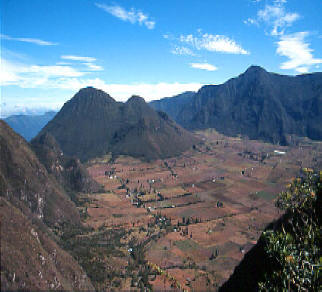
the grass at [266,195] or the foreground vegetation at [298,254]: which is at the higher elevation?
the foreground vegetation at [298,254]

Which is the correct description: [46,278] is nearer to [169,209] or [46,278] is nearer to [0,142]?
[0,142]

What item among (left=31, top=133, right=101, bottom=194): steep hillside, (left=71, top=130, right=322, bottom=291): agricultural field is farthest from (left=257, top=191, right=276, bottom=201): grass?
(left=31, top=133, right=101, bottom=194): steep hillside

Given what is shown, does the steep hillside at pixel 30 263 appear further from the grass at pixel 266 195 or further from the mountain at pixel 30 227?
the grass at pixel 266 195

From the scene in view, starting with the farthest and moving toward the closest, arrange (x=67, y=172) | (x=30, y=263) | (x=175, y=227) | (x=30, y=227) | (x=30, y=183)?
1. (x=67, y=172)
2. (x=175, y=227)
3. (x=30, y=183)
4. (x=30, y=227)
5. (x=30, y=263)

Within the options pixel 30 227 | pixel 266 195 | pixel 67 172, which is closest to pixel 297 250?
pixel 30 227

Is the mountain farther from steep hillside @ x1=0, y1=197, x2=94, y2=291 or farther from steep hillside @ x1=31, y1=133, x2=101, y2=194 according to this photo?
steep hillside @ x1=31, y1=133, x2=101, y2=194

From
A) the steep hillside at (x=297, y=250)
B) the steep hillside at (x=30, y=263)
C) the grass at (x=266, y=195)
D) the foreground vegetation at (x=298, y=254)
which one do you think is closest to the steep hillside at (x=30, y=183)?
the steep hillside at (x=30, y=263)

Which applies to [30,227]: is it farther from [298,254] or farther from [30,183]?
[298,254]

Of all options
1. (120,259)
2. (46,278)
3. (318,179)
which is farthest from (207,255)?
(318,179)
